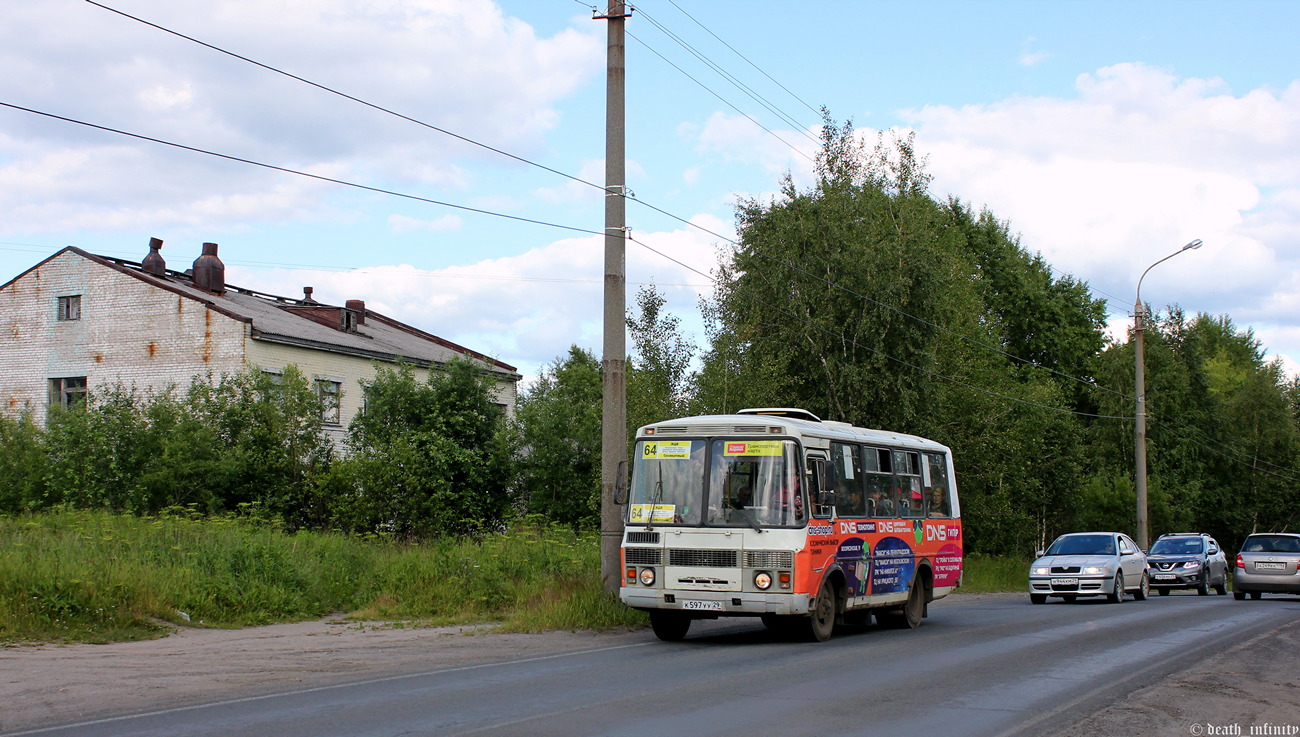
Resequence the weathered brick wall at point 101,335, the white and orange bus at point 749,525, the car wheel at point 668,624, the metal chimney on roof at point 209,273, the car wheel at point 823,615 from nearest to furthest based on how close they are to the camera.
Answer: the white and orange bus at point 749,525, the car wheel at point 823,615, the car wheel at point 668,624, the weathered brick wall at point 101,335, the metal chimney on roof at point 209,273

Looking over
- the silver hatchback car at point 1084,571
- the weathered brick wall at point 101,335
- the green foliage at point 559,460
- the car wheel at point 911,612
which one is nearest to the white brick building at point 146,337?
the weathered brick wall at point 101,335

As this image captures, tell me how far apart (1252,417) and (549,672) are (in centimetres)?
7889

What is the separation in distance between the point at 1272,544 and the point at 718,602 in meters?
20.3

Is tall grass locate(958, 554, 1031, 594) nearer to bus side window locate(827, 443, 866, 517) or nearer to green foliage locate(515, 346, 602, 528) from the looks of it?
green foliage locate(515, 346, 602, 528)

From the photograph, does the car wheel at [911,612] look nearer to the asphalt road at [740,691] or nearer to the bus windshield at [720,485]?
the asphalt road at [740,691]

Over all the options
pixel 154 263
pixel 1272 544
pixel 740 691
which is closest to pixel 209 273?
pixel 154 263

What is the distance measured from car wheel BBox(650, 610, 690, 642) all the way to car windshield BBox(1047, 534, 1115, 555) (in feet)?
46.5

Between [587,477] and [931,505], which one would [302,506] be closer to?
[587,477]

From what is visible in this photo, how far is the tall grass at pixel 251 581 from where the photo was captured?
574 inches

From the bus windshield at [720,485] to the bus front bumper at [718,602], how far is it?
2.84ft

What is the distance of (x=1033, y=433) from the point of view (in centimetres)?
4544

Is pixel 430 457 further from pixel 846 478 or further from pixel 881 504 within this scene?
pixel 846 478

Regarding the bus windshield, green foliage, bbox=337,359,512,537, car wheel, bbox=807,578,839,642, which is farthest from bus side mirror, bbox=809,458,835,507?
green foliage, bbox=337,359,512,537

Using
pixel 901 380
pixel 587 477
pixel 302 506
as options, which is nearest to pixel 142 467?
pixel 302 506
